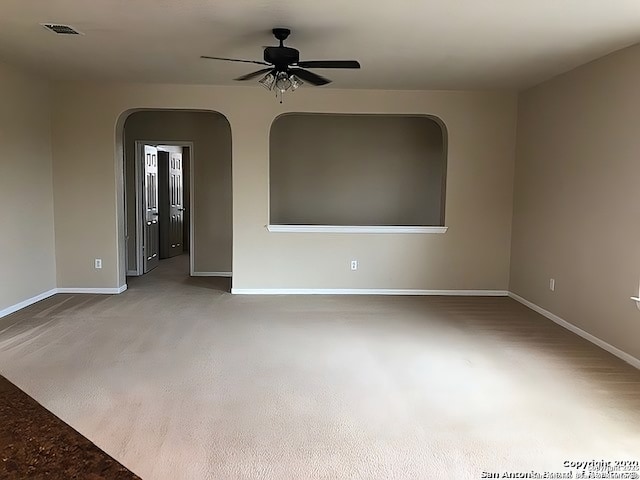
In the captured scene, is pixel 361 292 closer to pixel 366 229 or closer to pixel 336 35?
pixel 366 229

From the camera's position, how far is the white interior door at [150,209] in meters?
7.71

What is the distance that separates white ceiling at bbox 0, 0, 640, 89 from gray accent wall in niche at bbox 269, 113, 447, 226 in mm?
2040

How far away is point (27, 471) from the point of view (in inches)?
31.5

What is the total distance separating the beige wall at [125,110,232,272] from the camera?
7137mm

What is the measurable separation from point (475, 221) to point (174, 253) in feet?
18.5

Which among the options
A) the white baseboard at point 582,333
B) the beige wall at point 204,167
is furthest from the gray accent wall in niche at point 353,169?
the white baseboard at point 582,333

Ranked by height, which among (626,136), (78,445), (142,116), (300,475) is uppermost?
(142,116)

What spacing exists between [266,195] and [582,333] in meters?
3.64

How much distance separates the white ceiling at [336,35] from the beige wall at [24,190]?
15.3 inches

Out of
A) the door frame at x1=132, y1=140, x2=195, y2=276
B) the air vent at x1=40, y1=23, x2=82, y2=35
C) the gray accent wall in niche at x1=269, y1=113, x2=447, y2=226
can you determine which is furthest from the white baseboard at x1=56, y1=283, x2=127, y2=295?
the air vent at x1=40, y1=23, x2=82, y2=35

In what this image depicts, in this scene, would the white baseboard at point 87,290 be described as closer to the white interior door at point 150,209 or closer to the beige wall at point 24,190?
the beige wall at point 24,190

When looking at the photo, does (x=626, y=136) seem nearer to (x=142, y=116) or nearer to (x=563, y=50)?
(x=563, y=50)

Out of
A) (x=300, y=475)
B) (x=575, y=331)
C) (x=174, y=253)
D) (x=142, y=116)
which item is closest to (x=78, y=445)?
(x=300, y=475)

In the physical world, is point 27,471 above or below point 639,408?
above
